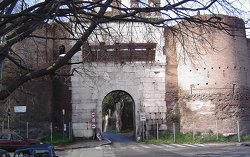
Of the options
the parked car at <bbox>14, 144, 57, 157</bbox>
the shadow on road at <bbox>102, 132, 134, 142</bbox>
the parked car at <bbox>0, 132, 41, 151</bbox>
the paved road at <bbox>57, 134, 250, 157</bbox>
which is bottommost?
the shadow on road at <bbox>102, 132, 134, 142</bbox>

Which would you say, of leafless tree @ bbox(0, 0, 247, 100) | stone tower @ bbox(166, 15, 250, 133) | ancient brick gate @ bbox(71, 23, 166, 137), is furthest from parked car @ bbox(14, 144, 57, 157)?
ancient brick gate @ bbox(71, 23, 166, 137)

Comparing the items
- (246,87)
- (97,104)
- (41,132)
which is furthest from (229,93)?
(41,132)

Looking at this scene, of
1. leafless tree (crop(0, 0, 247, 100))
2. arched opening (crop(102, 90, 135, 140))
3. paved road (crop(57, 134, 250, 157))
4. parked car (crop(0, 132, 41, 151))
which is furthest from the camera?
arched opening (crop(102, 90, 135, 140))

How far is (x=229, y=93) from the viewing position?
31172 millimetres

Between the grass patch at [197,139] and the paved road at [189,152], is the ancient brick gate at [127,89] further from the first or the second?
the paved road at [189,152]

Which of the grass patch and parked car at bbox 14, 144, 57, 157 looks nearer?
parked car at bbox 14, 144, 57, 157

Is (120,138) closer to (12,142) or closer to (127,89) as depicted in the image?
(127,89)

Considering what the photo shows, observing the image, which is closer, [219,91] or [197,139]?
[197,139]

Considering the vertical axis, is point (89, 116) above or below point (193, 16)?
below

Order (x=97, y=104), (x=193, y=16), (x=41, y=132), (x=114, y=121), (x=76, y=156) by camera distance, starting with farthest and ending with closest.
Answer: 1. (x=114, y=121)
2. (x=97, y=104)
3. (x=41, y=132)
4. (x=76, y=156)
5. (x=193, y=16)

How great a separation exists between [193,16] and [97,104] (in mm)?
23527

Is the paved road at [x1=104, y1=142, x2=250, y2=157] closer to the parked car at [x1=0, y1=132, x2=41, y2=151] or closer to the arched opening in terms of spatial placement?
the parked car at [x1=0, y1=132, x2=41, y2=151]

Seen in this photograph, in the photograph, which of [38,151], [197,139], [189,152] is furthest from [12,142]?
[38,151]

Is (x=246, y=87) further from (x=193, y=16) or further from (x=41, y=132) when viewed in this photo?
(x=193, y=16)
